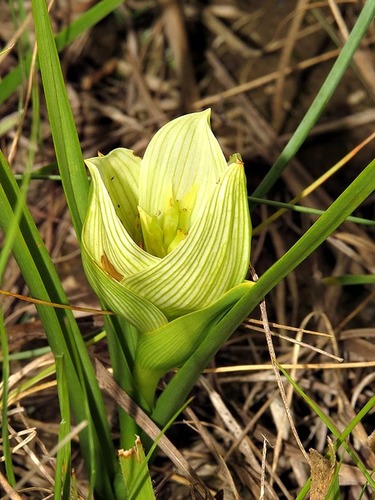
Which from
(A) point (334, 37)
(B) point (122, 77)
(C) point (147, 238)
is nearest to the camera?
(C) point (147, 238)

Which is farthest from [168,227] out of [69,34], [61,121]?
[69,34]

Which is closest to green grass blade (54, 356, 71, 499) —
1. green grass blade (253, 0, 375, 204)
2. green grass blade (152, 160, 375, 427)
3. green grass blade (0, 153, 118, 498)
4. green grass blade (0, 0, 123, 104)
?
green grass blade (0, 153, 118, 498)

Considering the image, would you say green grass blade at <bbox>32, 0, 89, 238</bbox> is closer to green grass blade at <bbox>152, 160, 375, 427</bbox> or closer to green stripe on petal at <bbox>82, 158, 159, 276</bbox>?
green stripe on petal at <bbox>82, 158, 159, 276</bbox>

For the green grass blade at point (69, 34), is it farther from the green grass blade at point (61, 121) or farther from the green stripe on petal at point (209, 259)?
the green stripe on petal at point (209, 259)

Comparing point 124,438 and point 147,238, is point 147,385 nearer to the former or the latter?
point 124,438

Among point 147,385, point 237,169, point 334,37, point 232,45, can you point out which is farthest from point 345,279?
point 232,45

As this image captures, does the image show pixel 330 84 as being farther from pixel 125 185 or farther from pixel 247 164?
pixel 247 164
